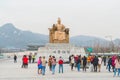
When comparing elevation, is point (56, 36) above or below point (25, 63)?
above

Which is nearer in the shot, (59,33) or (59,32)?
(59,33)

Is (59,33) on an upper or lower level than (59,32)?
lower

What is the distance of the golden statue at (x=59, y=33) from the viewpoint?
59522 millimetres

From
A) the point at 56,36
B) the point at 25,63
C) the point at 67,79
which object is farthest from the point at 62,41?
the point at 67,79

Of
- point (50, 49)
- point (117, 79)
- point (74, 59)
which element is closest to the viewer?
point (117, 79)

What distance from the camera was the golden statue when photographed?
59.5 meters

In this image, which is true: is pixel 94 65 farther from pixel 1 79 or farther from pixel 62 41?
pixel 62 41

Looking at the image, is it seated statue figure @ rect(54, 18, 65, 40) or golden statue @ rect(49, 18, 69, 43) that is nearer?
golden statue @ rect(49, 18, 69, 43)

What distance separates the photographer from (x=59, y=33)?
59.9 m

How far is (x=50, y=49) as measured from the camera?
55.3 m

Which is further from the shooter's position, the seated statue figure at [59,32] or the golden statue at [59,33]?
the seated statue figure at [59,32]

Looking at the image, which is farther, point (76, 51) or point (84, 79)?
point (76, 51)

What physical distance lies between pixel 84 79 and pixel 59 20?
1579 inches

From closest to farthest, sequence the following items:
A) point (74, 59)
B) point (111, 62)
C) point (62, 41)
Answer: point (111, 62) → point (74, 59) → point (62, 41)
